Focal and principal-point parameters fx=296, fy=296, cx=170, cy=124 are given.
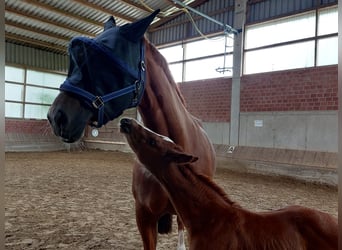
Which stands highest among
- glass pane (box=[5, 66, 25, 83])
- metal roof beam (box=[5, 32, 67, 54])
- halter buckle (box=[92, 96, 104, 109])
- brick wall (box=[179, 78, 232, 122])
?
metal roof beam (box=[5, 32, 67, 54])

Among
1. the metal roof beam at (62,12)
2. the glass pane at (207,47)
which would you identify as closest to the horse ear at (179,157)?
the glass pane at (207,47)

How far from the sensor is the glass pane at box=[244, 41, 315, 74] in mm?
7328

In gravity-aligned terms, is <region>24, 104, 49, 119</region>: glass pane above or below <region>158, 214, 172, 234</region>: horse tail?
above

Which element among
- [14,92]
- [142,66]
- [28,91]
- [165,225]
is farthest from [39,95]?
[142,66]

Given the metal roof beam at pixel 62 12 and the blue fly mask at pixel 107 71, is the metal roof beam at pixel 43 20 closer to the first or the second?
the metal roof beam at pixel 62 12

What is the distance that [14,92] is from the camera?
11281mm

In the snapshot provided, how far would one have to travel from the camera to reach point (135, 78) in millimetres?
1395

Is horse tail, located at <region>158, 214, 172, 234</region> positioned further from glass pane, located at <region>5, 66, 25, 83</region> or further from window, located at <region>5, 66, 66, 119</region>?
glass pane, located at <region>5, 66, 25, 83</region>

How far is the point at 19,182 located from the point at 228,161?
5.31 metres

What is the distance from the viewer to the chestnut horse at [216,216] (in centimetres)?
108

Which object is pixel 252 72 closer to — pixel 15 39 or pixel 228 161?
pixel 228 161

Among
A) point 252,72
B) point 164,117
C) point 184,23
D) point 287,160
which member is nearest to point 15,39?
point 184,23

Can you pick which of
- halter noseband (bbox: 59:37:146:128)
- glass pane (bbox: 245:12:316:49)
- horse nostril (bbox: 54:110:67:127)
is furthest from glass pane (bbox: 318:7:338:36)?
horse nostril (bbox: 54:110:67:127)

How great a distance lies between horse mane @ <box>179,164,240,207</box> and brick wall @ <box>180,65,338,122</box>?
6.44 meters
